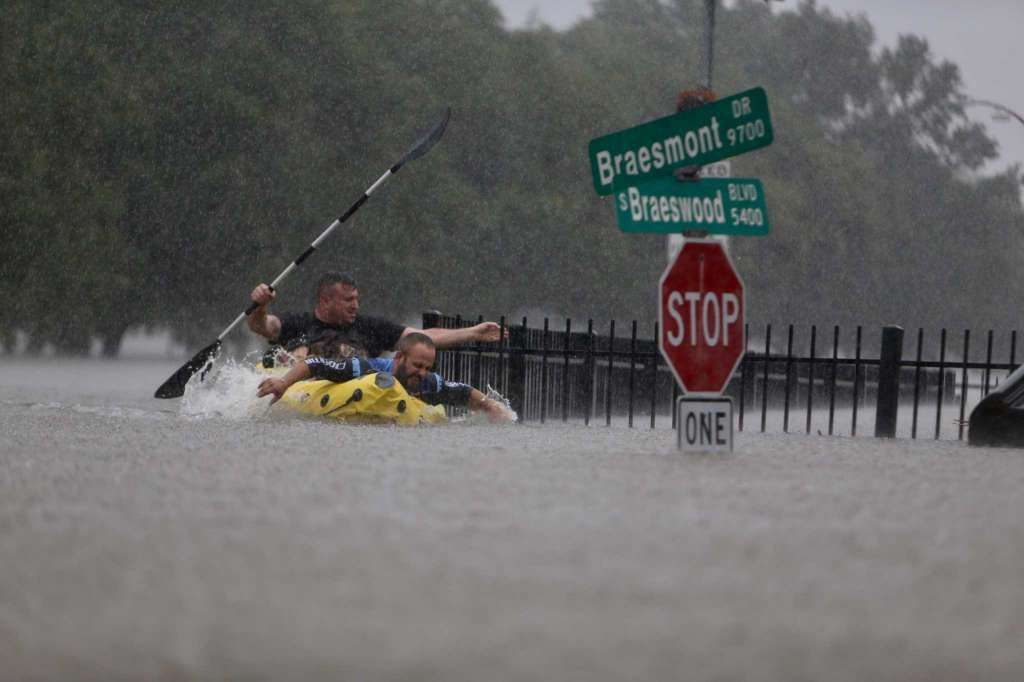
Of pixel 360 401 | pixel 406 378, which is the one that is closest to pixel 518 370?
pixel 406 378

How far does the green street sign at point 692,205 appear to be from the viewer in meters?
12.6

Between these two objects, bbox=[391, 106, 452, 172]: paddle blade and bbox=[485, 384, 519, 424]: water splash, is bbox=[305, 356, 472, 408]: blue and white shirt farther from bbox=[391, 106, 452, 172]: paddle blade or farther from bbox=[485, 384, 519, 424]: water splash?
bbox=[391, 106, 452, 172]: paddle blade

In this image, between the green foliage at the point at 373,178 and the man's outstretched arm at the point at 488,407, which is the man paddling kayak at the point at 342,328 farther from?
the green foliage at the point at 373,178

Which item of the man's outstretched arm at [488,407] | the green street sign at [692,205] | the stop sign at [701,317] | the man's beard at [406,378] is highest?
the green street sign at [692,205]

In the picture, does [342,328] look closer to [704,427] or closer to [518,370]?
[518,370]

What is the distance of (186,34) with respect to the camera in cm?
4838

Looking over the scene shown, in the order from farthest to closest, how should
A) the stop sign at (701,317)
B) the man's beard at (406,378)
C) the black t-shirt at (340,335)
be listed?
the black t-shirt at (340,335), the man's beard at (406,378), the stop sign at (701,317)

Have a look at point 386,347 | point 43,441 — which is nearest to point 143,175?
point 386,347

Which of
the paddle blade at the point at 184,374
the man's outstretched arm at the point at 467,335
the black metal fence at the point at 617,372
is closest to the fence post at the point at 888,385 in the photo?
the black metal fence at the point at 617,372

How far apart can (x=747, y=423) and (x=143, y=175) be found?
2584 centimetres

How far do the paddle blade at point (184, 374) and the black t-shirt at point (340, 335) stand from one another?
2.02 m

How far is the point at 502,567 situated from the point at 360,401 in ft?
32.6

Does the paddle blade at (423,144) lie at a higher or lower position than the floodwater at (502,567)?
higher

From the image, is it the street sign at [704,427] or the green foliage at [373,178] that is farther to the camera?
the green foliage at [373,178]
